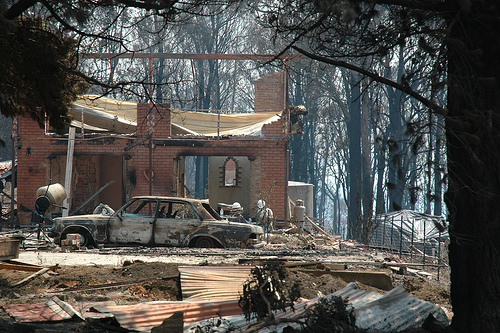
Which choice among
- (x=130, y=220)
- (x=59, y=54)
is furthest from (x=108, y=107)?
(x=59, y=54)

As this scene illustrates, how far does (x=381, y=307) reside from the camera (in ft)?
17.1

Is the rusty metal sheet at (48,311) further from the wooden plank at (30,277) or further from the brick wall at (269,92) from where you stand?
the brick wall at (269,92)

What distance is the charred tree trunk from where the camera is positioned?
4.39 metres

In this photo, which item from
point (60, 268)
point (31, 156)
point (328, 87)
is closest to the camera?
point (60, 268)

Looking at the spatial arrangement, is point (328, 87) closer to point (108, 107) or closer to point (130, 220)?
point (108, 107)

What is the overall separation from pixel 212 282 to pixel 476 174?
3.70 metres

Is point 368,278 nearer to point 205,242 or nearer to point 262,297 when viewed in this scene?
point 262,297

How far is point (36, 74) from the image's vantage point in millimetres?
5820

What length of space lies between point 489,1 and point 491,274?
2.55 metres

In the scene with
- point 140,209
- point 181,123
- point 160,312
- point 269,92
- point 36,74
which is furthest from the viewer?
point 269,92

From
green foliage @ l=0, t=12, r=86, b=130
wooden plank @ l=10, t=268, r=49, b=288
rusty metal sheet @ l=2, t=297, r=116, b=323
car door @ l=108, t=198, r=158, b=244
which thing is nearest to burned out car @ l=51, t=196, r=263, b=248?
car door @ l=108, t=198, r=158, b=244

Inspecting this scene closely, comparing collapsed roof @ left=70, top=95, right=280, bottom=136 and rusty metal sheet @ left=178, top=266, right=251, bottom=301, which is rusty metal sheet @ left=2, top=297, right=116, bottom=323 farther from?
collapsed roof @ left=70, top=95, right=280, bottom=136

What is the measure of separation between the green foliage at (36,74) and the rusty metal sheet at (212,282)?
2.72 meters

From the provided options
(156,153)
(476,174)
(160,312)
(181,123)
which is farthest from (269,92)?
(476,174)
